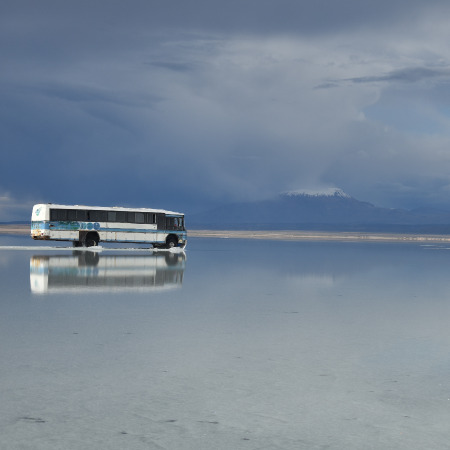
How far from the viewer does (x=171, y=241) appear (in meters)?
54.6

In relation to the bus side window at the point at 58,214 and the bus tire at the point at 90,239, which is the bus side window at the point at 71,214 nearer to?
the bus side window at the point at 58,214

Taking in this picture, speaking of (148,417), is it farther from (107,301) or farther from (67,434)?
(107,301)

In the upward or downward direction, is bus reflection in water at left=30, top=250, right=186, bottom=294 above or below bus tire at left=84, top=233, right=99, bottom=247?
below

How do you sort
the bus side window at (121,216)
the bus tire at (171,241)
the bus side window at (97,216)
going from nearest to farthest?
the bus side window at (97,216), the bus side window at (121,216), the bus tire at (171,241)

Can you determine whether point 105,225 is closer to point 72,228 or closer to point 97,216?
point 97,216

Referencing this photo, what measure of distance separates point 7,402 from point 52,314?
7700 mm

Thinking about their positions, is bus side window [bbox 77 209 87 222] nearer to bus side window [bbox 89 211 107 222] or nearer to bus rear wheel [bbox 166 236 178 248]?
bus side window [bbox 89 211 107 222]

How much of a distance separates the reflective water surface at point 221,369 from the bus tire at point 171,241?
33.2m

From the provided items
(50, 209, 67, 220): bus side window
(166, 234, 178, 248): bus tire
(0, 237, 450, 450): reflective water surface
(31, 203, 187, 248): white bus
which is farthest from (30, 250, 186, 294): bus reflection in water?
(166, 234, 178, 248): bus tire

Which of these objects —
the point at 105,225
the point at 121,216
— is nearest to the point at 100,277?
the point at 105,225

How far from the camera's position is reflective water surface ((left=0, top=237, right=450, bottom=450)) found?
709 centimetres

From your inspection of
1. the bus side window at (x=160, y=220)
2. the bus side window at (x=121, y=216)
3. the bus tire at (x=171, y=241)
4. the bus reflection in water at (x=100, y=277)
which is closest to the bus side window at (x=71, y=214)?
the bus side window at (x=121, y=216)

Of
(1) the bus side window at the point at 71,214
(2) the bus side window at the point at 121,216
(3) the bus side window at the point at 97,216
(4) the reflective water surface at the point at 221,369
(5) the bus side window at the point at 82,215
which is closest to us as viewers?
(4) the reflective water surface at the point at 221,369

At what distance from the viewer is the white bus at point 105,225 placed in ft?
166
